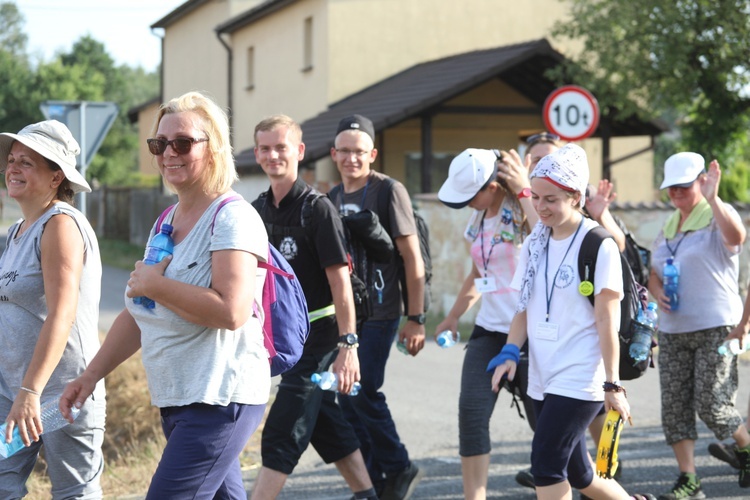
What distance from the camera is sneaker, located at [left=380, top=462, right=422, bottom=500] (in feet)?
19.8

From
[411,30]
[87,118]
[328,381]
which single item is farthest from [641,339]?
[411,30]

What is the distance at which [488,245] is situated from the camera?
226 inches

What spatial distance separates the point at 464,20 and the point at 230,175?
23274 mm

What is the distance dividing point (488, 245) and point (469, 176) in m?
0.39

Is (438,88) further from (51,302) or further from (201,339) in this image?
(201,339)

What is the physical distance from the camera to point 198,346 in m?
3.40

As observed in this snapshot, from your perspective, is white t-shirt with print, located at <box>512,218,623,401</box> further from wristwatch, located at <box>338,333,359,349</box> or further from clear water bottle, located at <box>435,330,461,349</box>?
clear water bottle, located at <box>435,330,461,349</box>

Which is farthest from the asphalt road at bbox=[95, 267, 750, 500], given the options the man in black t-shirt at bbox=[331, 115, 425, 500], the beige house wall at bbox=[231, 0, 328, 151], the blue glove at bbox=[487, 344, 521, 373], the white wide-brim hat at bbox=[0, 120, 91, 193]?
the beige house wall at bbox=[231, 0, 328, 151]

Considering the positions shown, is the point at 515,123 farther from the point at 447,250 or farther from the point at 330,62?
the point at 447,250

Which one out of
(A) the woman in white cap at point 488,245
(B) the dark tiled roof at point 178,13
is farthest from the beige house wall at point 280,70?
(A) the woman in white cap at point 488,245

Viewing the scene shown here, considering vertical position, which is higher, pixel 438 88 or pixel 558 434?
pixel 438 88

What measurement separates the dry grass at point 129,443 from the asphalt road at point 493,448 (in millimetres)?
620

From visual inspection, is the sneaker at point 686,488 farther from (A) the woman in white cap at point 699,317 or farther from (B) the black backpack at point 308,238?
(B) the black backpack at point 308,238

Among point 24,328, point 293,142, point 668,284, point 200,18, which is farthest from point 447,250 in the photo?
point 200,18
